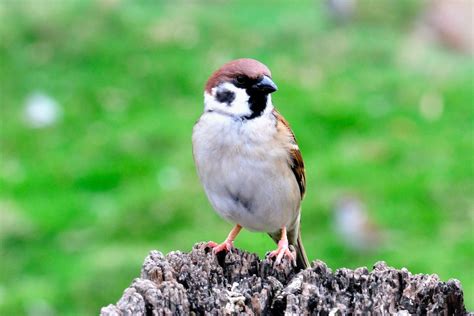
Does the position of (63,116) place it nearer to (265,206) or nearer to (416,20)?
(416,20)

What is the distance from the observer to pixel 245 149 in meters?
6.68

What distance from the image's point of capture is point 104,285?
1025 cm

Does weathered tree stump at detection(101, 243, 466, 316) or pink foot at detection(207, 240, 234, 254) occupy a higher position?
pink foot at detection(207, 240, 234, 254)

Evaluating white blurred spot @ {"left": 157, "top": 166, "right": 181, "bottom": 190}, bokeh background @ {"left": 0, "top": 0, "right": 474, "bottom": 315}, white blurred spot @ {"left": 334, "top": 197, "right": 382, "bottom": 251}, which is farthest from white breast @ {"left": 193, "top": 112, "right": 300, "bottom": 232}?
white blurred spot @ {"left": 157, "top": 166, "right": 181, "bottom": 190}

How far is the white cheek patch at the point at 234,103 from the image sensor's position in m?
6.62

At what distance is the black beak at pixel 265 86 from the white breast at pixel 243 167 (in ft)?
0.71

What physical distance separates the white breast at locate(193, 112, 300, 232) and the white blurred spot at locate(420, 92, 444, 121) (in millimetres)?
6613

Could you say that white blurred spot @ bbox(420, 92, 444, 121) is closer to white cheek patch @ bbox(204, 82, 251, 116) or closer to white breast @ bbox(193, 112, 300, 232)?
white breast @ bbox(193, 112, 300, 232)

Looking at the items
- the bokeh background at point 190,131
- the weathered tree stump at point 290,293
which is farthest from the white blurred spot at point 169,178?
the weathered tree stump at point 290,293

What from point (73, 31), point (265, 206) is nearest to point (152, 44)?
point (73, 31)

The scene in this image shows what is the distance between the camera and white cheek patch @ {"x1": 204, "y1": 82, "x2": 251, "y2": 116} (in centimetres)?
662

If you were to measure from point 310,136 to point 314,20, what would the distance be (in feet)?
12.0

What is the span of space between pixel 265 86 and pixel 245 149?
1.24 ft

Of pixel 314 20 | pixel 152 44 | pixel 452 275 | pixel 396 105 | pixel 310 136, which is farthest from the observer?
pixel 314 20
